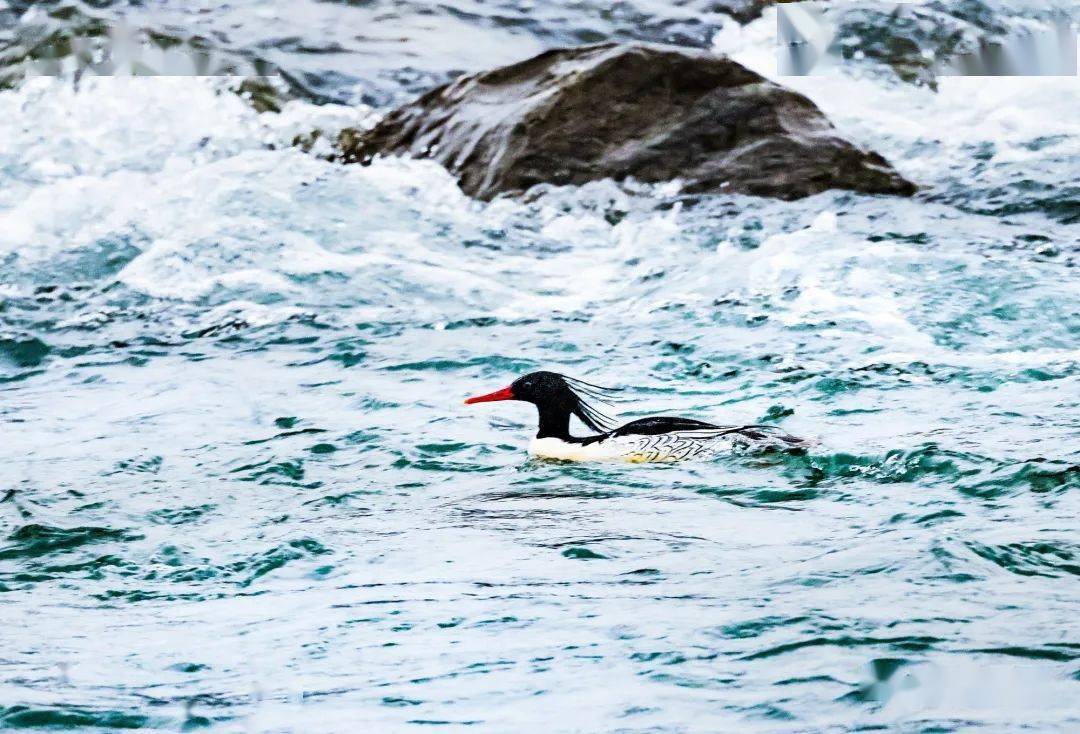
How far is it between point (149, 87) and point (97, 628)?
34.4 feet

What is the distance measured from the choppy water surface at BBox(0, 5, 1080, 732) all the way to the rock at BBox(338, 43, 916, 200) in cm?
32

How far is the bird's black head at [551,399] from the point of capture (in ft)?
25.7

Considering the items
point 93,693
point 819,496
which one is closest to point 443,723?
point 93,693

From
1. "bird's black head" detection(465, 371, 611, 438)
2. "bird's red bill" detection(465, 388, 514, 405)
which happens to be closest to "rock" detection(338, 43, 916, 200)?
"bird's black head" detection(465, 371, 611, 438)

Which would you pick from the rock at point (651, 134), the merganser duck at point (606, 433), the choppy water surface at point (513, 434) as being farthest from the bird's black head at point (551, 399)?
the rock at point (651, 134)

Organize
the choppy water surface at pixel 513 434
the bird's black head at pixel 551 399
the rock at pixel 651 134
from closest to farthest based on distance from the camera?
the choppy water surface at pixel 513 434 → the bird's black head at pixel 551 399 → the rock at pixel 651 134

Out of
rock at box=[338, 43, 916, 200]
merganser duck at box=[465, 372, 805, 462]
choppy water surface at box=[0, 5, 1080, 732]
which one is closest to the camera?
choppy water surface at box=[0, 5, 1080, 732]

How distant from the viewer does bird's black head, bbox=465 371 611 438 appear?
7824 millimetres

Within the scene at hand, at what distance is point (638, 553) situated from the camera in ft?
18.1

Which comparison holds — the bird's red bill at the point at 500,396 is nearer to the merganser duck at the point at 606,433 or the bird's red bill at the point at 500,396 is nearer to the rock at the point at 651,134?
the merganser duck at the point at 606,433

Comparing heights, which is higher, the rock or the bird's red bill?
the rock

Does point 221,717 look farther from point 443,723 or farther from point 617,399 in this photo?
point 617,399

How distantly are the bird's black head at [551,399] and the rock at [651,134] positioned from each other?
414cm

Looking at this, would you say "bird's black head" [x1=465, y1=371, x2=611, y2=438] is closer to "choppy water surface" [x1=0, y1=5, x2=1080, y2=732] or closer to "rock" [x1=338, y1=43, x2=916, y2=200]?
"choppy water surface" [x1=0, y1=5, x2=1080, y2=732]
